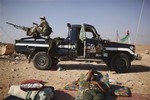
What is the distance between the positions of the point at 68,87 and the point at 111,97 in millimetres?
1364

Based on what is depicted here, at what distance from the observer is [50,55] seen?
10.6 meters

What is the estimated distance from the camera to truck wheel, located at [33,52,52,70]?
1051 cm

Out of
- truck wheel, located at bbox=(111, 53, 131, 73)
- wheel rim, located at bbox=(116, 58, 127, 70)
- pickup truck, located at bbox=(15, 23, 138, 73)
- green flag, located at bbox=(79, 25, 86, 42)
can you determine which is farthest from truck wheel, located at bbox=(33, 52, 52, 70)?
wheel rim, located at bbox=(116, 58, 127, 70)

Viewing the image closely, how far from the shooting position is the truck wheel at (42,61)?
10508 mm

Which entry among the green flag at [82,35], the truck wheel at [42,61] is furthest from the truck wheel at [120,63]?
the truck wheel at [42,61]

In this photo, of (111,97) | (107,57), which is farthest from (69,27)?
(111,97)

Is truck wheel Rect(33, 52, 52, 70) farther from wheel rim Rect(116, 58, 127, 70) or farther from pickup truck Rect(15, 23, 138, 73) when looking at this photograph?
wheel rim Rect(116, 58, 127, 70)

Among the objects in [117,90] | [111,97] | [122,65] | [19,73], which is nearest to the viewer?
[111,97]

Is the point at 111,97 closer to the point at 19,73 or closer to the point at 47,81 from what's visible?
the point at 47,81

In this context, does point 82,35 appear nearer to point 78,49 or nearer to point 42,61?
point 78,49

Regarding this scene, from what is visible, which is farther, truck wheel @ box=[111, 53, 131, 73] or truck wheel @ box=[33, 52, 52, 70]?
truck wheel @ box=[33, 52, 52, 70]

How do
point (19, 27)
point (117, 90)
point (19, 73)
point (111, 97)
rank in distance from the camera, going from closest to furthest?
point (111, 97)
point (117, 90)
point (19, 73)
point (19, 27)

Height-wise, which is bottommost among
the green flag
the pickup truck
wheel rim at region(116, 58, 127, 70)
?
wheel rim at region(116, 58, 127, 70)

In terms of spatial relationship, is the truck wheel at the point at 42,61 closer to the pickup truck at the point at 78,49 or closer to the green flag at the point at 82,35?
the pickup truck at the point at 78,49
